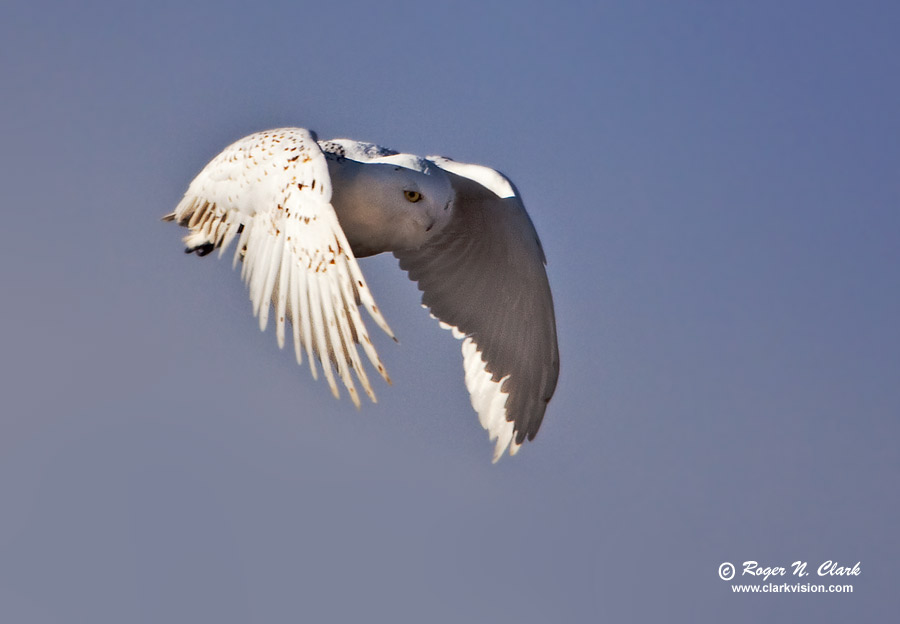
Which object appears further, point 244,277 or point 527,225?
point 527,225

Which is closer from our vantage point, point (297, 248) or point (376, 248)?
point (297, 248)

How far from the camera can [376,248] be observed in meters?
10.8

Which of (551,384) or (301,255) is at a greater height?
(301,255)

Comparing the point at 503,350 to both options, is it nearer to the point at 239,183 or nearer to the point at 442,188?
the point at 442,188

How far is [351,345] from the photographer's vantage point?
8.31 m

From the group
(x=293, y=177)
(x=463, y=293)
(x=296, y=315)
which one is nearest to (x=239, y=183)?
(x=293, y=177)

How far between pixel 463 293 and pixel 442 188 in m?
1.40

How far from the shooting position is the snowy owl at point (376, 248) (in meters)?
8.54

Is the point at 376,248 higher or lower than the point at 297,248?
higher

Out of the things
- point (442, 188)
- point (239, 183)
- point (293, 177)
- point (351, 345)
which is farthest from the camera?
point (442, 188)

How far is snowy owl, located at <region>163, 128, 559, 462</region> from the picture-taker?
8.54m

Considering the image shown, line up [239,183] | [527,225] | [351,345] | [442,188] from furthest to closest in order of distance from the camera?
[527,225] < [442,188] < [239,183] < [351,345]

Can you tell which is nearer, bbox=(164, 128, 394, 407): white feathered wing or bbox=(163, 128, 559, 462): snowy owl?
bbox=(164, 128, 394, 407): white feathered wing

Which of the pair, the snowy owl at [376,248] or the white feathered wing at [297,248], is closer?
the white feathered wing at [297,248]
